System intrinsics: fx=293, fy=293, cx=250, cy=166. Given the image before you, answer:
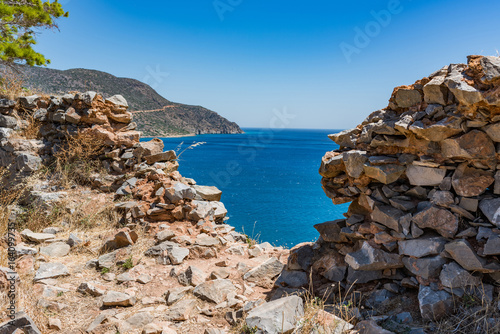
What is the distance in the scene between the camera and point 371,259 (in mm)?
3793

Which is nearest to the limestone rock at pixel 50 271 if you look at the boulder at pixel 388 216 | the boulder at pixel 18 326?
the boulder at pixel 18 326

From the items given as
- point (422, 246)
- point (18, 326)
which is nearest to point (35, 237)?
point (18, 326)

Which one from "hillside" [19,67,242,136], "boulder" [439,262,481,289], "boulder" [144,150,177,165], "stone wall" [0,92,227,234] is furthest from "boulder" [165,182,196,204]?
"hillside" [19,67,242,136]

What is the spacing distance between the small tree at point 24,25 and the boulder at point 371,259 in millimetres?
12592

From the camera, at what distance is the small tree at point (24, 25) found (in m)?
10.5

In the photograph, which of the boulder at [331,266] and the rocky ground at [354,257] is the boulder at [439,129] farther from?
the boulder at [331,266]

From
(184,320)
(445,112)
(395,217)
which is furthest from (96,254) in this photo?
(445,112)

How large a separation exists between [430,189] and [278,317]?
2.51 meters

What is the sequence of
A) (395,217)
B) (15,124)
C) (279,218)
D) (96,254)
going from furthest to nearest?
(279,218) < (15,124) < (96,254) < (395,217)

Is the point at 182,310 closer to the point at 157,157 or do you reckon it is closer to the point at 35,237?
the point at 35,237

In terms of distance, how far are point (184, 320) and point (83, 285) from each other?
160 cm

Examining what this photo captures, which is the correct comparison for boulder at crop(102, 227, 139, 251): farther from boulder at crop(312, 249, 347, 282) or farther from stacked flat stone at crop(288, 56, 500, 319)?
stacked flat stone at crop(288, 56, 500, 319)

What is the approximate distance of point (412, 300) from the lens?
3469 mm

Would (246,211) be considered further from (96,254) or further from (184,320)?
(184,320)
